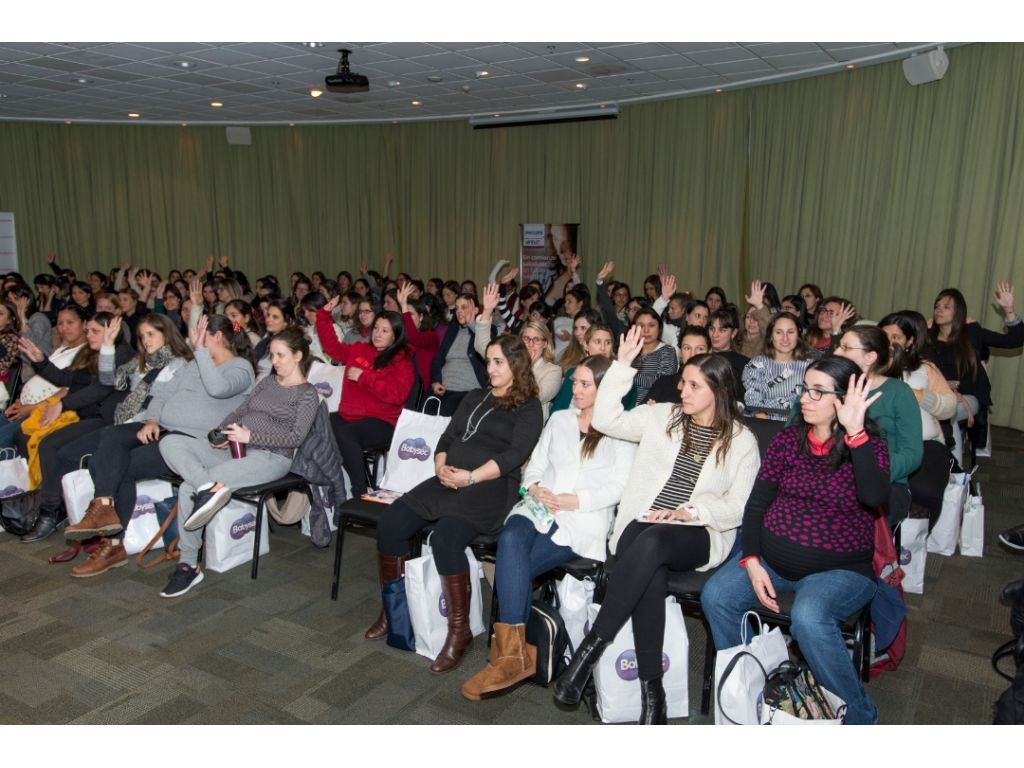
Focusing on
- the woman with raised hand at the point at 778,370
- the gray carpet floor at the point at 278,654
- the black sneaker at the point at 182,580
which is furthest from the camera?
the woman with raised hand at the point at 778,370

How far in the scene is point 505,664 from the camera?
3.05m

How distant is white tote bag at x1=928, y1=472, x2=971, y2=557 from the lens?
14.2ft

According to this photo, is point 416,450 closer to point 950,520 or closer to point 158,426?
point 158,426

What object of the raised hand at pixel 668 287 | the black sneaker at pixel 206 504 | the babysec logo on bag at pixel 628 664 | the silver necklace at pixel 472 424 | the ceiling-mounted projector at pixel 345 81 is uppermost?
the ceiling-mounted projector at pixel 345 81

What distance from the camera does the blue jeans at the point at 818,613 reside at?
102 inches

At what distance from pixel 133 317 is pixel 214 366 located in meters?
5.20

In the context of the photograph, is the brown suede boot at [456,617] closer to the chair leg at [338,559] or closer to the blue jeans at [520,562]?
the blue jeans at [520,562]

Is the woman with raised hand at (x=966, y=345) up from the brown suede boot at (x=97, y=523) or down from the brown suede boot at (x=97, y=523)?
up

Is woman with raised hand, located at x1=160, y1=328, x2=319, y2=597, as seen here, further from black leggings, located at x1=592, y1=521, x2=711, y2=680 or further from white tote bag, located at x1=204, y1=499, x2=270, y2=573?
black leggings, located at x1=592, y1=521, x2=711, y2=680

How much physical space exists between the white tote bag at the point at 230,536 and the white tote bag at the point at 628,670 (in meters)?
2.25

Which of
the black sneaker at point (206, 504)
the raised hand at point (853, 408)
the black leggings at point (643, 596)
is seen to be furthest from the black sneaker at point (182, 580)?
the raised hand at point (853, 408)

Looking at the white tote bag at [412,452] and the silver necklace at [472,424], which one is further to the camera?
the white tote bag at [412,452]

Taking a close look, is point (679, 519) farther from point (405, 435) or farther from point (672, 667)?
point (405, 435)

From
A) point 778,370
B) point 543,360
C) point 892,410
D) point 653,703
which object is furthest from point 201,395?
point 892,410
